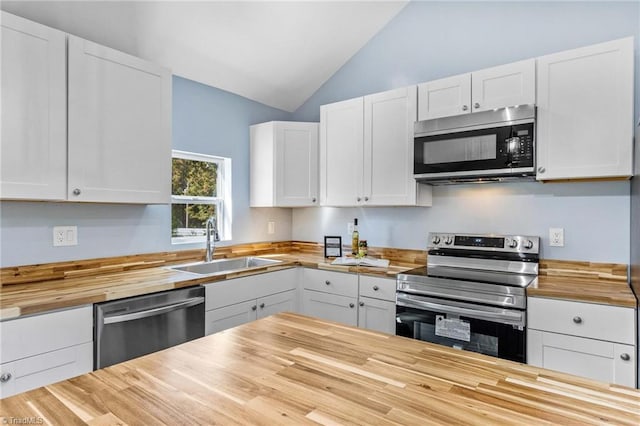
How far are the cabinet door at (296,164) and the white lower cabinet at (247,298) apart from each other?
72 centimetres

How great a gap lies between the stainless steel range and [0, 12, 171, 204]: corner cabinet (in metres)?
1.80

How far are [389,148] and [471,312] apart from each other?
1.37 metres

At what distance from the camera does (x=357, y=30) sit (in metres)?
3.37

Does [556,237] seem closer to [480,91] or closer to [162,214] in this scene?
[480,91]

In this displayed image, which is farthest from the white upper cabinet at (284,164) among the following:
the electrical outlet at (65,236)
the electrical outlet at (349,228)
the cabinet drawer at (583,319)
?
the cabinet drawer at (583,319)

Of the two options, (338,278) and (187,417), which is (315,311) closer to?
(338,278)

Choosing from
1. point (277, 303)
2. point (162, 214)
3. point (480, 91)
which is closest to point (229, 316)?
point (277, 303)

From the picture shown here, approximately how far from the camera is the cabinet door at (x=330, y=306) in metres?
2.82

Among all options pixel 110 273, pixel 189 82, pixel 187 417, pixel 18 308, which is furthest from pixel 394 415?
pixel 189 82

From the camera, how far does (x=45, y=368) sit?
1.67m

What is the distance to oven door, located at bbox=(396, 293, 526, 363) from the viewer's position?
2.10 meters

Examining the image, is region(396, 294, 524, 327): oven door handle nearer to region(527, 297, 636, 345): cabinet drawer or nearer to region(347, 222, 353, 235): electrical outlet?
region(527, 297, 636, 345): cabinet drawer

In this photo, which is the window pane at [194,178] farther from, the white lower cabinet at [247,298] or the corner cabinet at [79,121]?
the white lower cabinet at [247,298]

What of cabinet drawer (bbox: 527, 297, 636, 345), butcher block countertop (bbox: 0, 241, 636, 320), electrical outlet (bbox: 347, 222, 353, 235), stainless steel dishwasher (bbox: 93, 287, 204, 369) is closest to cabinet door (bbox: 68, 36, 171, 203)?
butcher block countertop (bbox: 0, 241, 636, 320)
